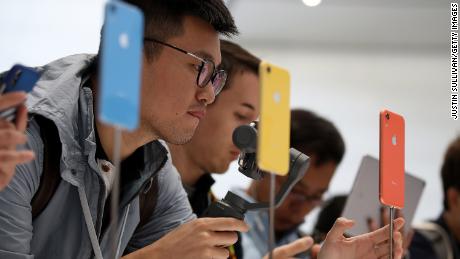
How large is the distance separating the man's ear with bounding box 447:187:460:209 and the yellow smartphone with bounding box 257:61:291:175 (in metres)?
1.94

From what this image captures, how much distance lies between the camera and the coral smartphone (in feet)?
4.91

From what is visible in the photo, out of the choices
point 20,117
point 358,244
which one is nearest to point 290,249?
point 358,244

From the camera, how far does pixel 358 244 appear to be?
172 cm

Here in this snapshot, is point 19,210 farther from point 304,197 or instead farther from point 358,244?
point 304,197

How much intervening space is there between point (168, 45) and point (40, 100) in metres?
0.34

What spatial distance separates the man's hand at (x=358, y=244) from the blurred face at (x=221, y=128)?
0.73 meters

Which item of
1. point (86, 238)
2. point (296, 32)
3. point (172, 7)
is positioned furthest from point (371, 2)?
point (86, 238)

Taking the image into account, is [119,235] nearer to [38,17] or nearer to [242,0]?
[38,17]

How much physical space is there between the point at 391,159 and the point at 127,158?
1.97 ft

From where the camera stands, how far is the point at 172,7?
181 cm

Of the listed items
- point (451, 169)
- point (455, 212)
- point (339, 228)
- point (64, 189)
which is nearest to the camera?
point (64, 189)

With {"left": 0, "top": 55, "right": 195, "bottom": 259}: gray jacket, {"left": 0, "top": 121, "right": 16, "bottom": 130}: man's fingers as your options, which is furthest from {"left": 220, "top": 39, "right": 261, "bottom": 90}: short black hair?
{"left": 0, "top": 121, "right": 16, "bottom": 130}: man's fingers

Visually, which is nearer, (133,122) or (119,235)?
(133,122)

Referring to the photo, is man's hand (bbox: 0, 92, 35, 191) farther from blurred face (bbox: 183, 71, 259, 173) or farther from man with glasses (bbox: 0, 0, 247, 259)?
blurred face (bbox: 183, 71, 259, 173)
